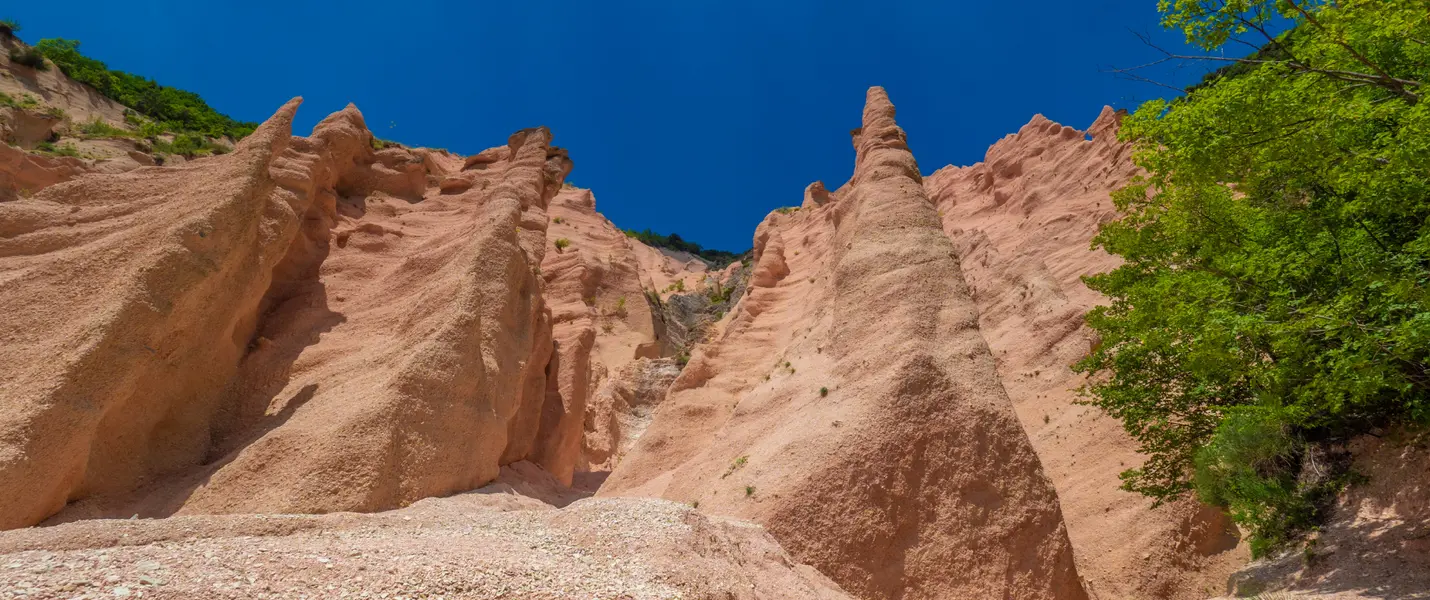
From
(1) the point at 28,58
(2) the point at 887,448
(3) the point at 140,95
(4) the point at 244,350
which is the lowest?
(2) the point at 887,448

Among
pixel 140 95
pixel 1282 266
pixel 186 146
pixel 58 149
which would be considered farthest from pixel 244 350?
pixel 140 95

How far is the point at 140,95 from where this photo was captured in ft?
111

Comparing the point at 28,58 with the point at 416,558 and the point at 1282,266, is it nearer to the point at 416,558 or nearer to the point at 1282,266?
the point at 416,558

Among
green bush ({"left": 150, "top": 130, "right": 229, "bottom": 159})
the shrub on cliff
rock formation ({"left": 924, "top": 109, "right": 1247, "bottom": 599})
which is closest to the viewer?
the shrub on cliff

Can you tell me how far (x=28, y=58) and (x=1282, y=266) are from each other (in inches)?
1565

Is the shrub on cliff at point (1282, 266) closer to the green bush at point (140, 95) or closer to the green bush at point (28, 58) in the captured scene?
the green bush at point (140, 95)

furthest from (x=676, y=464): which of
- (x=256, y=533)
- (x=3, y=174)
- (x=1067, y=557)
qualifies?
(x=3, y=174)

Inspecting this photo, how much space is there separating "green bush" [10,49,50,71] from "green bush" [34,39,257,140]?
37.8 inches

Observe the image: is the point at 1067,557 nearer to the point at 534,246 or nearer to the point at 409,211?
the point at 534,246

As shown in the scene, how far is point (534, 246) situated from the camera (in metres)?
21.5

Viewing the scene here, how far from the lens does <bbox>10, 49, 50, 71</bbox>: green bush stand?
27.8 meters

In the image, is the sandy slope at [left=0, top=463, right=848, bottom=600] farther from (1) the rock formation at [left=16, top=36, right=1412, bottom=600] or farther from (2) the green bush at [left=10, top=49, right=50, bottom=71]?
(2) the green bush at [left=10, top=49, right=50, bottom=71]

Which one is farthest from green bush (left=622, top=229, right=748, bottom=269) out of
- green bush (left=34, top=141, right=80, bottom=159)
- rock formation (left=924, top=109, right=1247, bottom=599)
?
green bush (left=34, top=141, right=80, bottom=159)

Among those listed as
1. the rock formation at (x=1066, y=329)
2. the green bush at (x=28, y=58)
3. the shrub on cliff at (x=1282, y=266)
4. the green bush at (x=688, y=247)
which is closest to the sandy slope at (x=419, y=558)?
the shrub on cliff at (x=1282, y=266)
